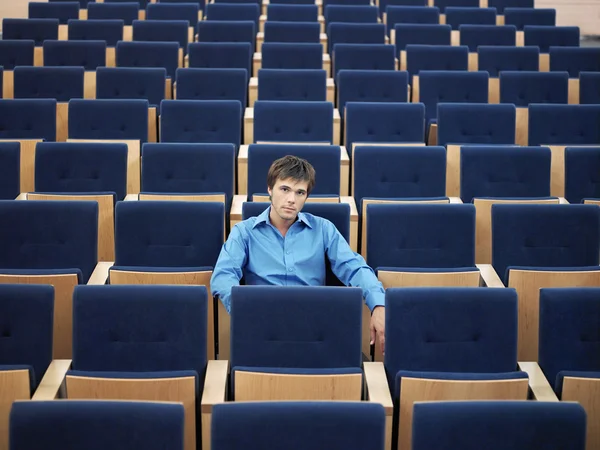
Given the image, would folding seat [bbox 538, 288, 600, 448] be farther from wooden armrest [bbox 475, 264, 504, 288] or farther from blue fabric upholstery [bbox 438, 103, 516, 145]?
blue fabric upholstery [bbox 438, 103, 516, 145]

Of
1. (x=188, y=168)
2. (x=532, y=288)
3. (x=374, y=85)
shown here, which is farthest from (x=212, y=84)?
(x=532, y=288)

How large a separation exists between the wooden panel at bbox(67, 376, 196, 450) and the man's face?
0.20 metres

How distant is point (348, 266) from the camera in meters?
0.72

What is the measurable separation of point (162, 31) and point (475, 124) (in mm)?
696

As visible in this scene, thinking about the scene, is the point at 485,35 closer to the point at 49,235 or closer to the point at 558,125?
the point at 558,125

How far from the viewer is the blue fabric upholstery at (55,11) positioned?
178 cm

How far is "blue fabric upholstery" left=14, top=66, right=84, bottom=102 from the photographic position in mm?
1324

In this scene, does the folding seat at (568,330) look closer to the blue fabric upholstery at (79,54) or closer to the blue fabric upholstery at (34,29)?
the blue fabric upholstery at (79,54)

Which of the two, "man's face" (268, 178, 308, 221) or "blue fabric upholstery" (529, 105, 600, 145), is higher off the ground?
"blue fabric upholstery" (529, 105, 600, 145)

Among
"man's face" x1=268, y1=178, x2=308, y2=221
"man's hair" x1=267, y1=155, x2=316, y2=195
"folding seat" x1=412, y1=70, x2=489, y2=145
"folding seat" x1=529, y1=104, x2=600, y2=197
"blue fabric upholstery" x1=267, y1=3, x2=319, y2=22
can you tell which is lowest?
"man's face" x1=268, y1=178, x2=308, y2=221

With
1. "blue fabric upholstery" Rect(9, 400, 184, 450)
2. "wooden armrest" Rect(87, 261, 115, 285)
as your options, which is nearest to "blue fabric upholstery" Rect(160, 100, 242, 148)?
"wooden armrest" Rect(87, 261, 115, 285)

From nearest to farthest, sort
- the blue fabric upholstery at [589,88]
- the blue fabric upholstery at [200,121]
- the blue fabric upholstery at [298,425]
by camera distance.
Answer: the blue fabric upholstery at [298,425], the blue fabric upholstery at [200,121], the blue fabric upholstery at [589,88]

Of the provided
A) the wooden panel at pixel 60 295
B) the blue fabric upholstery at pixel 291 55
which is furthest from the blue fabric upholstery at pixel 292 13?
the wooden panel at pixel 60 295

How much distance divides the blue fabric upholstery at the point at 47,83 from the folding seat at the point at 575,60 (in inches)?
33.6
